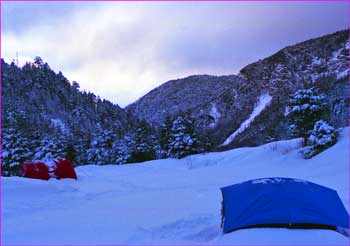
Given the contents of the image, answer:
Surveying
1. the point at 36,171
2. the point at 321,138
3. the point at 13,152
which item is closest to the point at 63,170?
the point at 36,171

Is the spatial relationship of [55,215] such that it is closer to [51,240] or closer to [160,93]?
[51,240]

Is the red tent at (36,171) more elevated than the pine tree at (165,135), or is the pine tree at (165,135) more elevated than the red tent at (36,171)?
the pine tree at (165,135)

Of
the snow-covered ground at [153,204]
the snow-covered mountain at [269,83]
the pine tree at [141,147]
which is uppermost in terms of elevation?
the snow-covered mountain at [269,83]

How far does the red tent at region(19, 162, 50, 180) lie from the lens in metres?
12.8

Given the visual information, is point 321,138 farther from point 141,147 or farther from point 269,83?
point 269,83

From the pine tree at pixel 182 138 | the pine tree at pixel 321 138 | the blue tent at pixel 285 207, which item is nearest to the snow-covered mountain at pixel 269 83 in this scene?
the pine tree at pixel 182 138

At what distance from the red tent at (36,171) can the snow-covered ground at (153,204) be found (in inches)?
35.0

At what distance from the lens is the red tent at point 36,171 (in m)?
12.8

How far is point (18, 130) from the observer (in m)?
28.5

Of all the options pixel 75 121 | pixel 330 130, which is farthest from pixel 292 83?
pixel 330 130

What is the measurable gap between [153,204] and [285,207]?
4.75m

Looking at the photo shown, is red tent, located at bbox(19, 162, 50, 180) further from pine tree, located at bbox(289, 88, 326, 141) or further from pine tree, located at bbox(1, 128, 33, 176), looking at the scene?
pine tree, located at bbox(1, 128, 33, 176)

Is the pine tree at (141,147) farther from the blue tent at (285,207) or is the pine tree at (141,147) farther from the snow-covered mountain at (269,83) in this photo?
the blue tent at (285,207)

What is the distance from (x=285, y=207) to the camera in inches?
232
